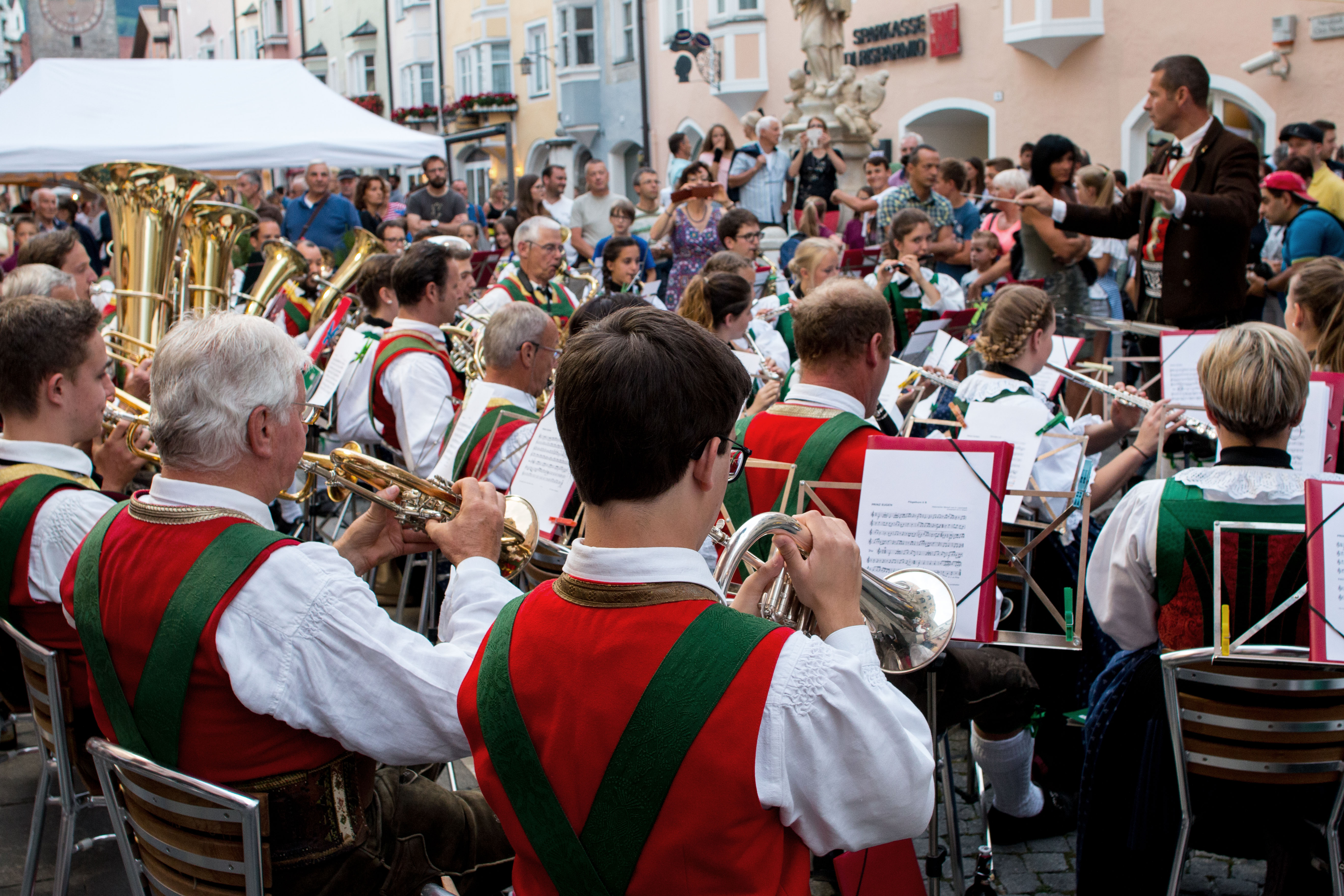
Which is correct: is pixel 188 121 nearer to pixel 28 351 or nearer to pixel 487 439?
pixel 487 439

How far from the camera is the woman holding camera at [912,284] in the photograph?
6.56 meters

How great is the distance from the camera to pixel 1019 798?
10.3ft

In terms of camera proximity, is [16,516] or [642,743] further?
[16,516]

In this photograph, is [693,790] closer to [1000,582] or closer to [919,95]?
[1000,582]

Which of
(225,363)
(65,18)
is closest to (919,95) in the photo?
(225,363)

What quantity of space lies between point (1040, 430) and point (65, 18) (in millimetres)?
65257

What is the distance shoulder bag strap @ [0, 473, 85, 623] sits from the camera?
2.51m

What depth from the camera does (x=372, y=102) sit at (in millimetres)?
34281

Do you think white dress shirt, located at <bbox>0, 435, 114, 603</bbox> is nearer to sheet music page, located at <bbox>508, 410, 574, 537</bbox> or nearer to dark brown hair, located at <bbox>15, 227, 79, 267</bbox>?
sheet music page, located at <bbox>508, 410, 574, 537</bbox>

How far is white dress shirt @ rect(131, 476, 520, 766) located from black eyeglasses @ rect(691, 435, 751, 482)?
0.50 meters

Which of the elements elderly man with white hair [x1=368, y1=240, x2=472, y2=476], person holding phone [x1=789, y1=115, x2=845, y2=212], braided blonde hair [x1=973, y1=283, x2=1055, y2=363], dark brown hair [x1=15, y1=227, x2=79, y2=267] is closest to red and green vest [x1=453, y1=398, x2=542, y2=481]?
elderly man with white hair [x1=368, y1=240, x2=472, y2=476]

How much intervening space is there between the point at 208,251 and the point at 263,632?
17.1 ft

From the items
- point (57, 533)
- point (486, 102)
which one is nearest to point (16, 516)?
point (57, 533)

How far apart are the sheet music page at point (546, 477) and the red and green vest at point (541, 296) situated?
316cm
